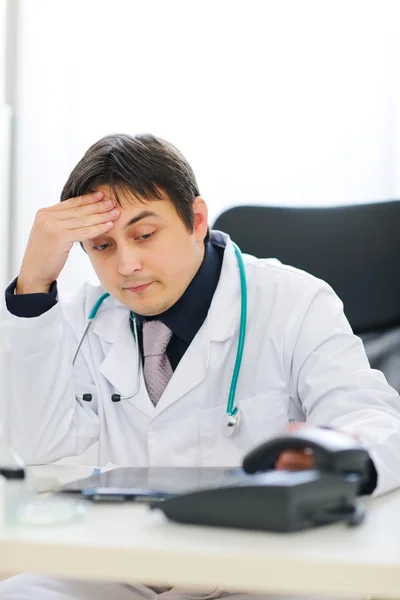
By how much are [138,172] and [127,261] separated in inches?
6.5

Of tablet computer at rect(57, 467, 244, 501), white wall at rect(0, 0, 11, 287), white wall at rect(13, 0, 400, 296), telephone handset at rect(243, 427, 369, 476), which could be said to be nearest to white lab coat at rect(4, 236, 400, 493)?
tablet computer at rect(57, 467, 244, 501)

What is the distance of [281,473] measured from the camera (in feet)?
2.13

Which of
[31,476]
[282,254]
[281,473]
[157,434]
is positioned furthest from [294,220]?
[281,473]

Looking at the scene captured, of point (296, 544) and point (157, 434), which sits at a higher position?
point (296, 544)

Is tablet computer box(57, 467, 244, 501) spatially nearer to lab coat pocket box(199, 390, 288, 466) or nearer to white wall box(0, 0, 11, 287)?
lab coat pocket box(199, 390, 288, 466)

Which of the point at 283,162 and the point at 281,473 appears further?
the point at 283,162

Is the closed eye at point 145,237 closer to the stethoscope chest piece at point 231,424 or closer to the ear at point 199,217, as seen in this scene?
the ear at point 199,217

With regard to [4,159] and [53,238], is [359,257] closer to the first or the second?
[53,238]

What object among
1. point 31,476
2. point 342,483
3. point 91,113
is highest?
point 91,113

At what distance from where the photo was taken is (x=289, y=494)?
591 mm

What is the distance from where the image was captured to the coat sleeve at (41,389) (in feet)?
4.41

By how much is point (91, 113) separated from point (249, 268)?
1.09 meters

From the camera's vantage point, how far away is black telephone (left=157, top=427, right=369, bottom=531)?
0.60 meters

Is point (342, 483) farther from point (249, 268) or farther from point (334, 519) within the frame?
point (249, 268)
